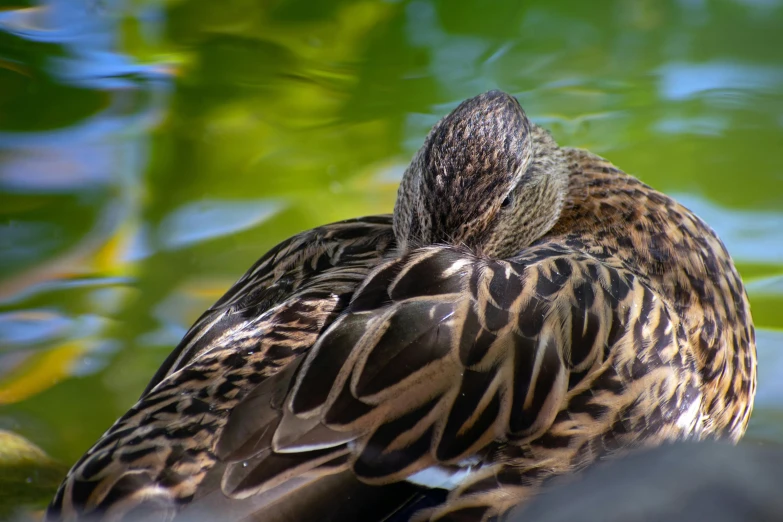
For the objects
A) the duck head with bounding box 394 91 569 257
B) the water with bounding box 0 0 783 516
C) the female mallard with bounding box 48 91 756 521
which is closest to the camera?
the female mallard with bounding box 48 91 756 521

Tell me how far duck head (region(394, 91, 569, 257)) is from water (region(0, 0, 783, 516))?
121 cm

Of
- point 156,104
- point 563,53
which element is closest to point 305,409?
point 156,104

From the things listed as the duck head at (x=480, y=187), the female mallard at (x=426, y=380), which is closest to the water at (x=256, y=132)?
the female mallard at (x=426, y=380)

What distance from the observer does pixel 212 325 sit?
300cm

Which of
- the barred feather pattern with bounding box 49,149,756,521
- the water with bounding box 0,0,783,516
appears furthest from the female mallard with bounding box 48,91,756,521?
the water with bounding box 0,0,783,516

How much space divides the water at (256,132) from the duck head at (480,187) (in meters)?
1.21

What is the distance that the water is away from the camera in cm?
417

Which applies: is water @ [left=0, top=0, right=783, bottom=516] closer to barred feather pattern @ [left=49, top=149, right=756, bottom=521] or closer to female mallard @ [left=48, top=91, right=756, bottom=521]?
female mallard @ [left=48, top=91, right=756, bottom=521]

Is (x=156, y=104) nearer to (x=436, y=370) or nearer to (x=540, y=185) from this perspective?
(x=540, y=185)

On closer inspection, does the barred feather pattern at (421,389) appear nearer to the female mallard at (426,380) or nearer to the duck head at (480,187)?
the female mallard at (426,380)

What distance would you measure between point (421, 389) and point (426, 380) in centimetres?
3

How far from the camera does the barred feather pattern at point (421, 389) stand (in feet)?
7.39

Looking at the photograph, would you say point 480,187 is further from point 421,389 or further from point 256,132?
point 256,132

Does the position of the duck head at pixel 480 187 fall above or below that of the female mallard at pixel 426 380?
above
